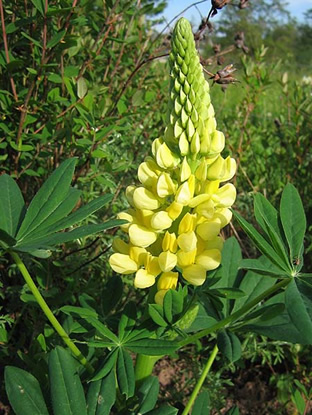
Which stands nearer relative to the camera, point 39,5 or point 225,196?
point 225,196

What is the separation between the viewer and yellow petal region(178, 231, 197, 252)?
90 centimetres

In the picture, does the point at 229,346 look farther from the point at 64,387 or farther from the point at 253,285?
the point at 64,387

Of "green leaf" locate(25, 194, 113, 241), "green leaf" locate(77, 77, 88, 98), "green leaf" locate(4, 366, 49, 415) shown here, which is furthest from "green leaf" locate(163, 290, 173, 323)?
"green leaf" locate(77, 77, 88, 98)

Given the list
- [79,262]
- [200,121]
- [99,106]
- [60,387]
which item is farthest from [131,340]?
[99,106]

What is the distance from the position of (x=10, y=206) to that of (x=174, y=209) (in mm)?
358

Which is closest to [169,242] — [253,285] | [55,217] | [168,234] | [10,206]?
[168,234]

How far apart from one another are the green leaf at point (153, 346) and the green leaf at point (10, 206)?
34cm

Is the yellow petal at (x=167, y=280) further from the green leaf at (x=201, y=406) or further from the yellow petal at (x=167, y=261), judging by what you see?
the green leaf at (x=201, y=406)

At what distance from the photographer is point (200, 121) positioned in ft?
3.08

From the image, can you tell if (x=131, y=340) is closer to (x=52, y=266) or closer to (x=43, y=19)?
(x=52, y=266)

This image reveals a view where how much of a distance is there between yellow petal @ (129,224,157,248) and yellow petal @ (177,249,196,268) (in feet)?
0.21

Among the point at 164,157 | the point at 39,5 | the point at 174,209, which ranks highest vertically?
the point at 39,5

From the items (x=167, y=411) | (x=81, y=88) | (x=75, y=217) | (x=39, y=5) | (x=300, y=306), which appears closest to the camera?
(x=300, y=306)

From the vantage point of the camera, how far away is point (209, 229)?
927mm
